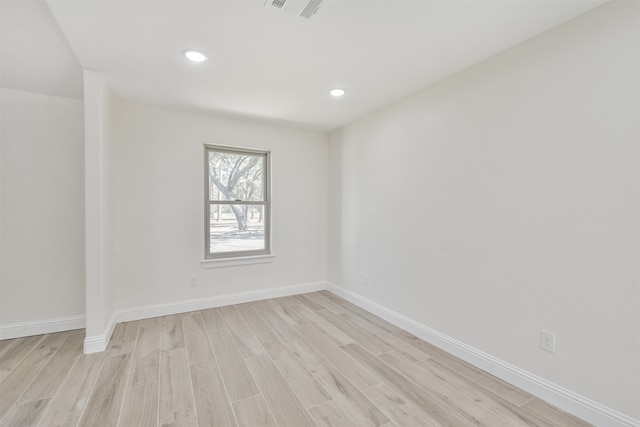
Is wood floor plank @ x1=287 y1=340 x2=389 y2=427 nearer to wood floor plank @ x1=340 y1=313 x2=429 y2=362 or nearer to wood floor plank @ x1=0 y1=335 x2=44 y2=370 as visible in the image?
wood floor plank @ x1=340 y1=313 x2=429 y2=362

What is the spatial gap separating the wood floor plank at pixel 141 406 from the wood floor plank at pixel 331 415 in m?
0.91

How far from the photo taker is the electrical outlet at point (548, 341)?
177cm

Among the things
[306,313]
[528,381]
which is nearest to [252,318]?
[306,313]

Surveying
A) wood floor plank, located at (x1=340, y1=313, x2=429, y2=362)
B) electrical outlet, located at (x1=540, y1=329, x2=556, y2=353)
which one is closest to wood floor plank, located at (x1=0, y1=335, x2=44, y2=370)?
wood floor plank, located at (x1=340, y1=313, x2=429, y2=362)

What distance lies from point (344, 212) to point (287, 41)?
2.31 meters

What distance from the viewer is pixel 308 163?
4074 mm

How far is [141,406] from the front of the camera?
5.67 ft

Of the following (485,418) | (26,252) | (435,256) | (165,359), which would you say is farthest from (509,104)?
(26,252)

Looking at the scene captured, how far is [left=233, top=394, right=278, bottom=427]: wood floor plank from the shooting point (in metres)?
1.60

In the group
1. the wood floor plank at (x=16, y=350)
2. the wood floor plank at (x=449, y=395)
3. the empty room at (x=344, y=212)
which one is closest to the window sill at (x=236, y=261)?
the empty room at (x=344, y=212)

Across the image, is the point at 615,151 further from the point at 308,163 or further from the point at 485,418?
the point at 308,163

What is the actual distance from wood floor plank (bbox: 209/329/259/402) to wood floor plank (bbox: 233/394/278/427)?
0.06 metres

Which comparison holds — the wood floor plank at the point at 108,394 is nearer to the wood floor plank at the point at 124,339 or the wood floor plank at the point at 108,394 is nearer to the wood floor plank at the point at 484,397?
the wood floor plank at the point at 124,339

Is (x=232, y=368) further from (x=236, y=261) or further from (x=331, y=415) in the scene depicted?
(x=236, y=261)
